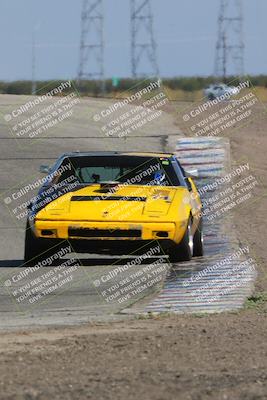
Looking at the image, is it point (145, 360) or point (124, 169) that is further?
point (124, 169)

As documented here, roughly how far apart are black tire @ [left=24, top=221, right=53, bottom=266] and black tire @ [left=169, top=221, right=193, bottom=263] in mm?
1388

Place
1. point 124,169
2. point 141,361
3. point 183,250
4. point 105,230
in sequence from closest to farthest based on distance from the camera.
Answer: point 141,361 → point 105,230 → point 183,250 → point 124,169

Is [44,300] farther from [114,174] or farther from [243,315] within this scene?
[114,174]

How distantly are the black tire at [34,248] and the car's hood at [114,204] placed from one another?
24 centimetres

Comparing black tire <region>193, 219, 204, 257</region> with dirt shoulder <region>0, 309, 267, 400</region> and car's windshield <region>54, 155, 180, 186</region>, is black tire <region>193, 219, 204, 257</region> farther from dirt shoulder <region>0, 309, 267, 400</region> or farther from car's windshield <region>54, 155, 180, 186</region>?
dirt shoulder <region>0, 309, 267, 400</region>

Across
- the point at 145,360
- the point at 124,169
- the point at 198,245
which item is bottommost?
the point at 198,245

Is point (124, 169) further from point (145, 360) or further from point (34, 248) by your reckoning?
point (145, 360)

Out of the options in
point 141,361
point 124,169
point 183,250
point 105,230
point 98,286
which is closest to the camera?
point 141,361

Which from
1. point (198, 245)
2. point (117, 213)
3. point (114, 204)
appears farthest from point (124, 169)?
point (198, 245)

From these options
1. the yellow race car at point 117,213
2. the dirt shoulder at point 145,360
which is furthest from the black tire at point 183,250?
the dirt shoulder at point 145,360

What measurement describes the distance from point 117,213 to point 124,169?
1164 millimetres

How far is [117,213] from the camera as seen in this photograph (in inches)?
480

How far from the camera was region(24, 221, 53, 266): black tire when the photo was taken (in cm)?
1221

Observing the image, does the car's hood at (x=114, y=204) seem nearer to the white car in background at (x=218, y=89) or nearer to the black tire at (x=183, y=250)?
the black tire at (x=183, y=250)
